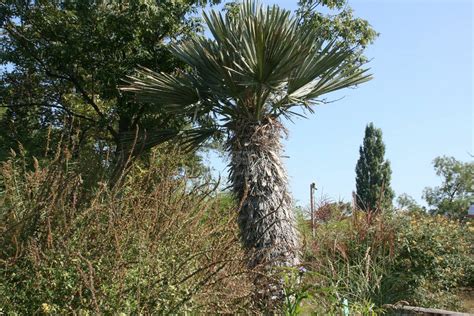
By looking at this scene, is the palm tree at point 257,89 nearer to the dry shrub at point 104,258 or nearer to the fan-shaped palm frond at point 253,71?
the fan-shaped palm frond at point 253,71

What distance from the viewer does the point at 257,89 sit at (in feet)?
25.2

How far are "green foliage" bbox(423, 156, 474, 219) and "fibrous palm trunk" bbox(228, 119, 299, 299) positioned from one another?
41.6 m

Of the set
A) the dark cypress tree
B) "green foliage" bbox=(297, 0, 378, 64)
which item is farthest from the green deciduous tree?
the dark cypress tree

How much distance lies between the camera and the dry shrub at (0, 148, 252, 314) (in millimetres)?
3723

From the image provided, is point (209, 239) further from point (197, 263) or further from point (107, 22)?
point (107, 22)

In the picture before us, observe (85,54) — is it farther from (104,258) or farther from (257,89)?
(104,258)

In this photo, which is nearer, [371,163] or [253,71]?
[253,71]

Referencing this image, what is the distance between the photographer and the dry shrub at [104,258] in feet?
12.2

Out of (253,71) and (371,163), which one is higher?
(371,163)

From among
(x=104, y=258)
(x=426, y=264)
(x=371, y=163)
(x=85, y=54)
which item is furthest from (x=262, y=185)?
(x=371, y=163)

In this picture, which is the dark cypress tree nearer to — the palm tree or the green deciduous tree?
the green deciduous tree

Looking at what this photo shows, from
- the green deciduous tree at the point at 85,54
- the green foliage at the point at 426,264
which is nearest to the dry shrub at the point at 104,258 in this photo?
the green foliage at the point at 426,264

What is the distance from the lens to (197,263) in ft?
14.9

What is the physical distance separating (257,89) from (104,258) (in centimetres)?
422
